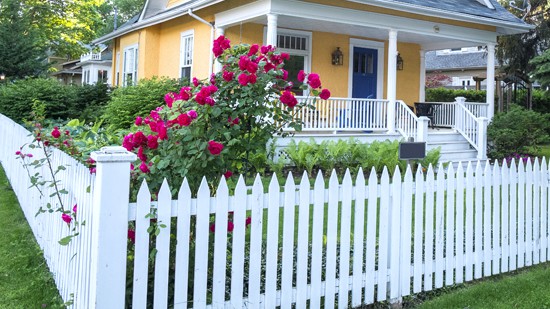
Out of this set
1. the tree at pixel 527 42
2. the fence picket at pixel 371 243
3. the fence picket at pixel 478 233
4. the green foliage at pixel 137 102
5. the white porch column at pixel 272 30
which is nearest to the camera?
the fence picket at pixel 371 243

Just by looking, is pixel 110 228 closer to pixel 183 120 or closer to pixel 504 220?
pixel 183 120

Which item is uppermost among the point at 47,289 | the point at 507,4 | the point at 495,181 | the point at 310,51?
the point at 507,4

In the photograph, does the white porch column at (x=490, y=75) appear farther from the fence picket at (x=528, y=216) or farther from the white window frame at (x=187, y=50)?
the fence picket at (x=528, y=216)

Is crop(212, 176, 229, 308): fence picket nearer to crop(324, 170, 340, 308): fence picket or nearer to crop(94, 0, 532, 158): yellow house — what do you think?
crop(324, 170, 340, 308): fence picket

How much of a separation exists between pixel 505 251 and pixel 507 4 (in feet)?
62.0

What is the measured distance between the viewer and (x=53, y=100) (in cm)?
1424

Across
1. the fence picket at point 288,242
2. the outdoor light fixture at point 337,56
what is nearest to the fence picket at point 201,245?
the fence picket at point 288,242

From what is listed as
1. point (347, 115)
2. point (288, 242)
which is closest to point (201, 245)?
point (288, 242)

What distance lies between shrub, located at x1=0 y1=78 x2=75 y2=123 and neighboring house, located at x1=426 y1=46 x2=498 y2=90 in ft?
75.6

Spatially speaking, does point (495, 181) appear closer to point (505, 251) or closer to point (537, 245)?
point (505, 251)

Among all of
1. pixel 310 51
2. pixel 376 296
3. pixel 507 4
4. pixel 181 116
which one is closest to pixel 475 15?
pixel 310 51

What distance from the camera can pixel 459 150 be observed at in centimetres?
1225

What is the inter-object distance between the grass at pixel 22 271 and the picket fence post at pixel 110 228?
947mm

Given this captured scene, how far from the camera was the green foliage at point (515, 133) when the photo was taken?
12352mm
